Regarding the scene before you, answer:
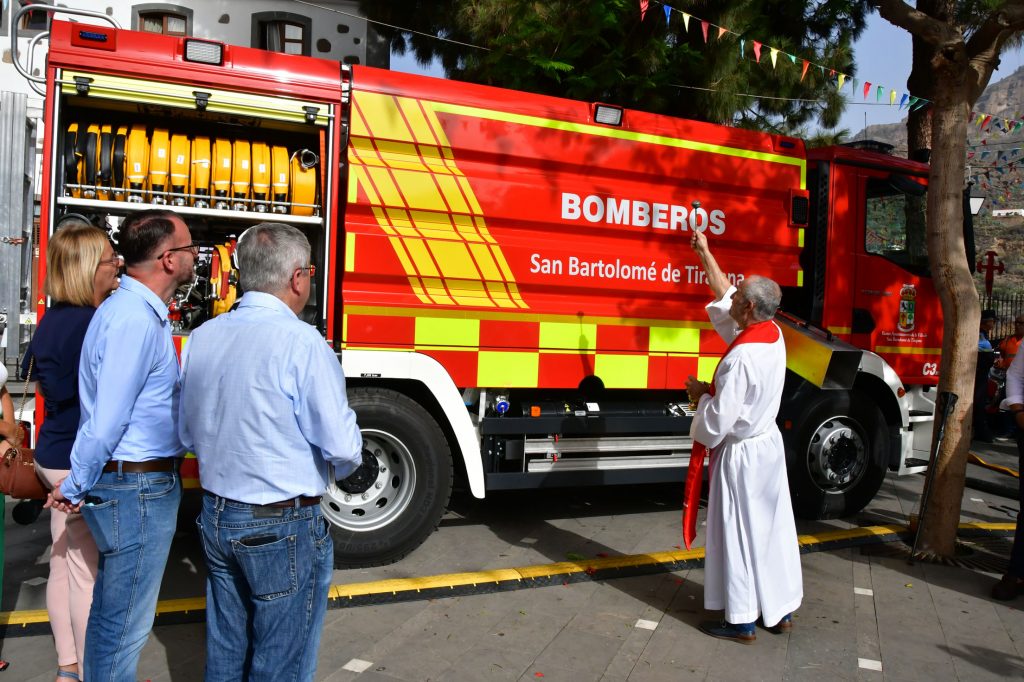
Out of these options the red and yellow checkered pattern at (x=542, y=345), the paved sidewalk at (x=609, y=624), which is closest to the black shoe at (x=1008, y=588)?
the paved sidewalk at (x=609, y=624)

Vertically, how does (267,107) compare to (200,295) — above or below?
above

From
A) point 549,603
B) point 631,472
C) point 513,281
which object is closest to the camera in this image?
point 549,603

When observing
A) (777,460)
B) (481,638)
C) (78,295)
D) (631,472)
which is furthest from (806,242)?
(78,295)

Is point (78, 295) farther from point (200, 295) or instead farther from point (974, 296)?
point (974, 296)

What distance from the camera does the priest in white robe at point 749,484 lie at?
3.94 metres

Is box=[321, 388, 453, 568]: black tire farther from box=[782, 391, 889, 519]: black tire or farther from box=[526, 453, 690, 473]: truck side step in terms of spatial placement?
box=[782, 391, 889, 519]: black tire

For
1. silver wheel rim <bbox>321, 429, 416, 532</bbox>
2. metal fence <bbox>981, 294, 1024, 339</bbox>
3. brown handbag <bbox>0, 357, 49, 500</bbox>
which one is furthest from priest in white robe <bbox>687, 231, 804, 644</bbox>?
metal fence <bbox>981, 294, 1024, 339</bbox>

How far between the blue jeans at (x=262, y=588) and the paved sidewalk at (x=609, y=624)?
112 centimetres

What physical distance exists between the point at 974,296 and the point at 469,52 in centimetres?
768

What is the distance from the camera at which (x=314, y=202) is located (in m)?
4.70

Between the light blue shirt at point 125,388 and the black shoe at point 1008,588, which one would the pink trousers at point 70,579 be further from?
the black shoe at point 1008,588

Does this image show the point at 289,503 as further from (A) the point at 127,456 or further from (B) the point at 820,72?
(B) the point at 820,72

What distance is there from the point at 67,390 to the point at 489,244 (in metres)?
2.62

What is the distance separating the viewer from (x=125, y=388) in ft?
8.39
